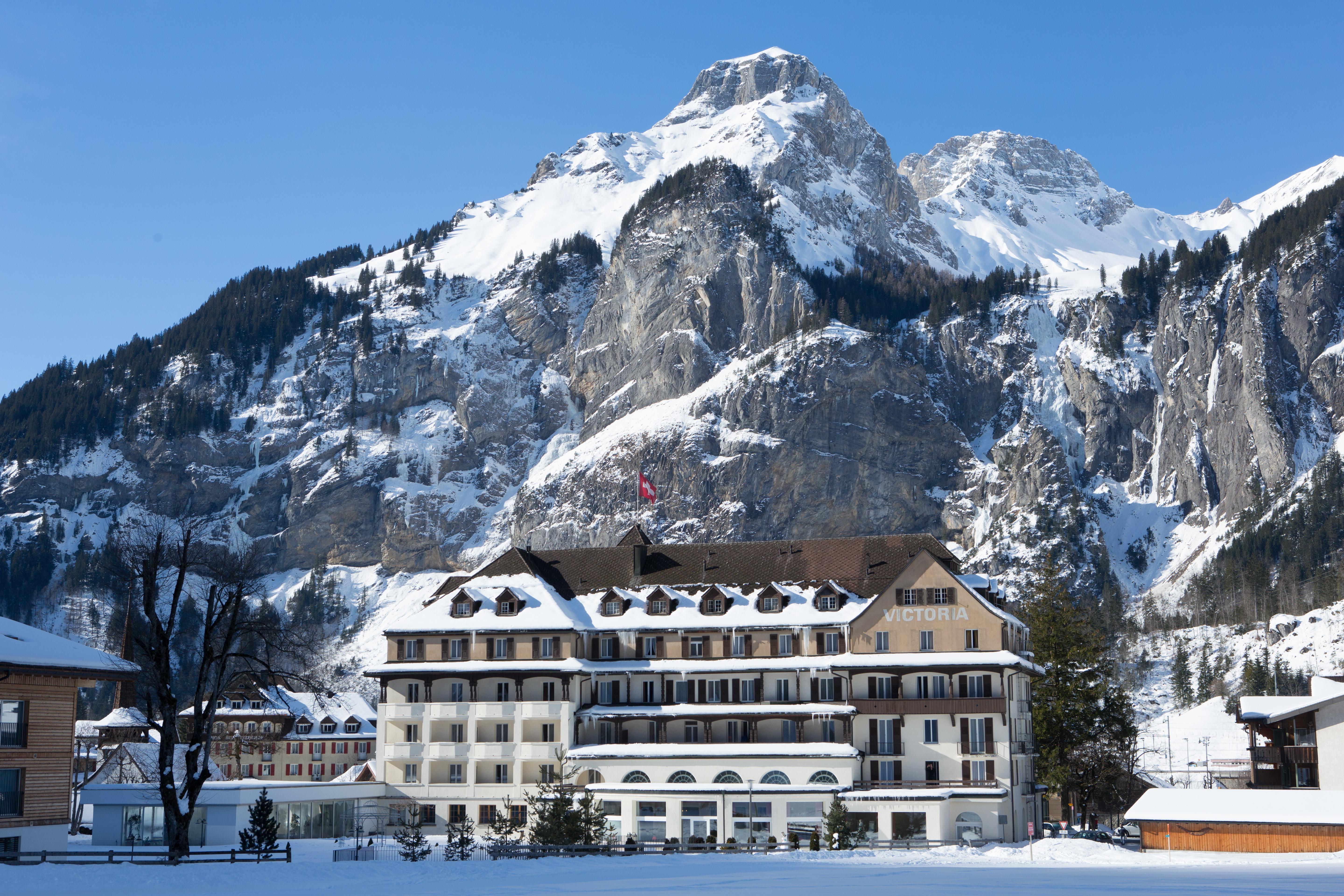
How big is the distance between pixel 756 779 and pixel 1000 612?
19.1 metres

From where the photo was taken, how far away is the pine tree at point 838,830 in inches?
2643

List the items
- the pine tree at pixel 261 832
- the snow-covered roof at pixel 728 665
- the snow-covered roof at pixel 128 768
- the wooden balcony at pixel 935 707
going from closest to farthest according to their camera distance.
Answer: the pine tree at pixel 261 832
the snow-covered roof at pixel 128 768
the wooden balcony at pixel 935 707
the snow-covered roof at pixel 728 665

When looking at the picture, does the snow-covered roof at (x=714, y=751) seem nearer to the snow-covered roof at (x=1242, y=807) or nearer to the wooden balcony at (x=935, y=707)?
the wooden balcony at (x=935, y=707)

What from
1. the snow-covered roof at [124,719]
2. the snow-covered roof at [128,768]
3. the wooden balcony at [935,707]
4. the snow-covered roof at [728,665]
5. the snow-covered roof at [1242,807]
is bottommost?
the snow-covered roof at [1242,807]

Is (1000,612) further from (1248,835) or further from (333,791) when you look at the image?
(333,791)

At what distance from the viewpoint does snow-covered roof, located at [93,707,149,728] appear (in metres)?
116

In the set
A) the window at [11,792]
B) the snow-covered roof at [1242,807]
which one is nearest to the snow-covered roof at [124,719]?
the window at [11,792]

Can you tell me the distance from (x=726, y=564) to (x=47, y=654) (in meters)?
53.7

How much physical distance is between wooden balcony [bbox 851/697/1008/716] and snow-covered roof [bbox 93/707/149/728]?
6343 centimetres

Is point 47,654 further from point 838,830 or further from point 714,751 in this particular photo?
point 714,751

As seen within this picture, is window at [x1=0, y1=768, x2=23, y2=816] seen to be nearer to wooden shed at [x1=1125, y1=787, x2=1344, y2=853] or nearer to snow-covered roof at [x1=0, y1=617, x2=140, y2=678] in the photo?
snow-covered roof at [x1=0, y1=617, x2=140, y2=678]

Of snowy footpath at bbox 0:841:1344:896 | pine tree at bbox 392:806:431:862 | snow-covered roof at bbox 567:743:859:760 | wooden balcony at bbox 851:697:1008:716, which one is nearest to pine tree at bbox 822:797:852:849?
snowy footpath at bbox 0:841:1344:896

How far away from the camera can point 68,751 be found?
57062mm

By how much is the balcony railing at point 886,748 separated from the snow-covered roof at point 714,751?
1976mm
